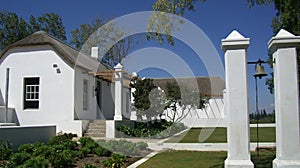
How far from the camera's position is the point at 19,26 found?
39.3 meters

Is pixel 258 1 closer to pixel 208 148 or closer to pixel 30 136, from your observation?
pixel 208 148

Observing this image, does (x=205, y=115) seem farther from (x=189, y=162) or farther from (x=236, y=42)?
(x=236, y=42)

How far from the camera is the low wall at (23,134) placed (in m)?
10.6

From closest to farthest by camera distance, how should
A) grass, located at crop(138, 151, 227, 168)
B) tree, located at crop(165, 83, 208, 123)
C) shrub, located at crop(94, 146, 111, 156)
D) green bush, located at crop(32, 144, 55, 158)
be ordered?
grass, located at crop(138, 151, 227, 168), green bush, located at crop(32, 144, 55, 158), shrub, located at crop(94, 146, 111, 156), tree, located at crop(165, 83, 208, 123)

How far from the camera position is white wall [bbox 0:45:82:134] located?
16672 mm

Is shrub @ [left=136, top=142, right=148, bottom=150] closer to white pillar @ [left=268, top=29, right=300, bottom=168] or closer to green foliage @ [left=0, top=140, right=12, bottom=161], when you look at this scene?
green foliage @ [left=0, top=140, right=12, bottom=161]

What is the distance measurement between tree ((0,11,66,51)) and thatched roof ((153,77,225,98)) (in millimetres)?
16737

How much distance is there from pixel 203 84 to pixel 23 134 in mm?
31792

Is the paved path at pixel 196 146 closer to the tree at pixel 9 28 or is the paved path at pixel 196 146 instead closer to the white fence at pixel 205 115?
the white fence at pixel 205 115

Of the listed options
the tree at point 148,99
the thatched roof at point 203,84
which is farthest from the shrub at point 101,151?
the thatched roof at point 203,84

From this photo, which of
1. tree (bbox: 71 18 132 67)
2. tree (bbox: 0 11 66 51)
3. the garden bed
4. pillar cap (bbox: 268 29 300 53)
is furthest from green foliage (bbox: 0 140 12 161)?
tree (bbox: 0 11 66 51)

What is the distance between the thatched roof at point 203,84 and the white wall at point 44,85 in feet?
43.6

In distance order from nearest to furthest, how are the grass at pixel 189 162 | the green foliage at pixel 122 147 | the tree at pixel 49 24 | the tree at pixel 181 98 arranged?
the grass at pixel 189 162
the green foliage at pixel 122 147
the tree at pixel 181 98
the tree at pixel 49 24

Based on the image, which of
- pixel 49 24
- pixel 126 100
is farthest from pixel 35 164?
pixel 49 24
